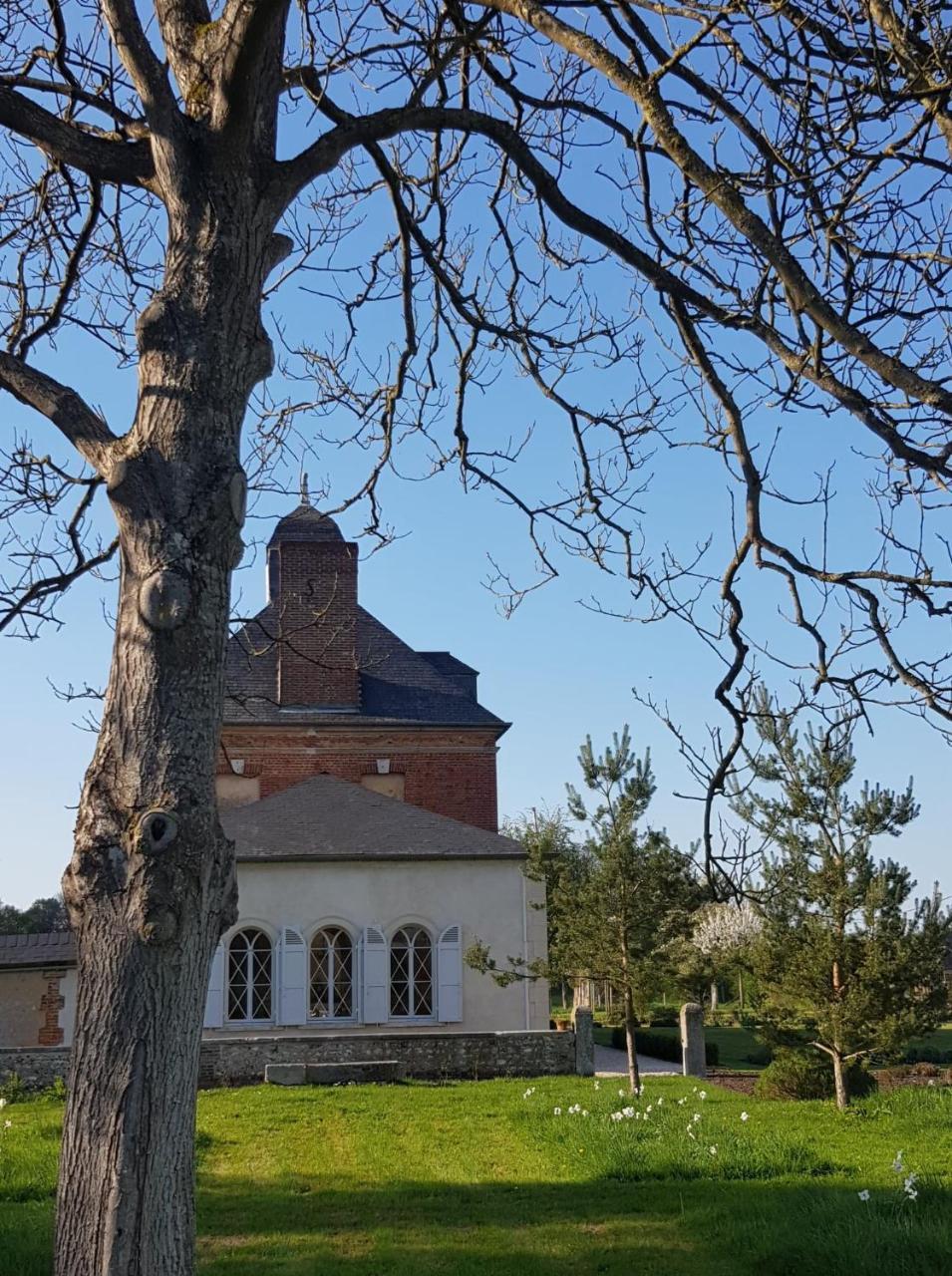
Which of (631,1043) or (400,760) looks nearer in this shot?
(631,1043)

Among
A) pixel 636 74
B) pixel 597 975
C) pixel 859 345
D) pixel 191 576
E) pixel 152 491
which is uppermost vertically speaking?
pixel 636 74

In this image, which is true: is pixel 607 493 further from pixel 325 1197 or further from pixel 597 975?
pixel 597 975

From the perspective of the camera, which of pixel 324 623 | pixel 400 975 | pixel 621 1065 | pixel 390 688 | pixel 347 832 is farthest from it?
pixel 390 688

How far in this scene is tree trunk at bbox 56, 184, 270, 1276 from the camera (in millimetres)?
3578

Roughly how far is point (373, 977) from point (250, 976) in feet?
7.27

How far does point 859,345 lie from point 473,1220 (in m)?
7.70

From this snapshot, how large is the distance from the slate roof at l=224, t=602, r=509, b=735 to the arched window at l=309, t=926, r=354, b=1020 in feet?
24.1

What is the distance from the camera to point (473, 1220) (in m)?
9.32

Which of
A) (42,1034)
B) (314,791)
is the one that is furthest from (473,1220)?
(314,791)

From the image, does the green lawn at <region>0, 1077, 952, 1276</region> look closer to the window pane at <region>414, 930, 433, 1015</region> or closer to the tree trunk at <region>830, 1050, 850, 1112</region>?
the tree trunk at <region>830, 1050, 850, 1112</region>

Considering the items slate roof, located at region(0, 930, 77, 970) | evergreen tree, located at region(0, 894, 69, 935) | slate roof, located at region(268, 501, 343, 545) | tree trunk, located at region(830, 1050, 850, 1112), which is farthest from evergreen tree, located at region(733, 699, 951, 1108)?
evergreen tree, located at region(0, 894, 69, 935)

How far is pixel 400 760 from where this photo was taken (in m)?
29.6

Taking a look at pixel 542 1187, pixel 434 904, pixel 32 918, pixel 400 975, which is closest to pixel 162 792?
pixel 542 1187

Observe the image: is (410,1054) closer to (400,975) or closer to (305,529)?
(400,975)
